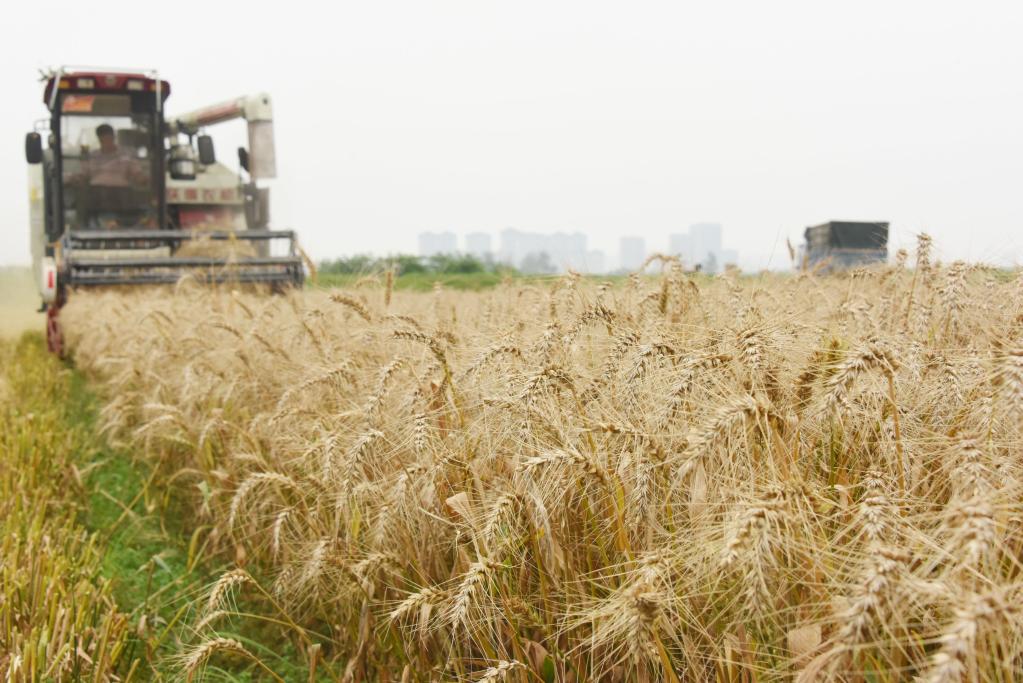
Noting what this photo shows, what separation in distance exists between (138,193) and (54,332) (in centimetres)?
239

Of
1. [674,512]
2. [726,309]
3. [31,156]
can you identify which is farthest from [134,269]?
[674,512]

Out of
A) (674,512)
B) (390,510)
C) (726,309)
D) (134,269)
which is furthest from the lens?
(134,269)

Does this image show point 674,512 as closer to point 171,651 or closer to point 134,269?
point 171,651

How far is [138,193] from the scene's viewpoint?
→ 40.7 ft

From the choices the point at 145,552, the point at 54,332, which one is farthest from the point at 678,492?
the point at 54,332

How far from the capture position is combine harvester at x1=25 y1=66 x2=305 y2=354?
10.6 m

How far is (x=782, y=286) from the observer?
4.27 m

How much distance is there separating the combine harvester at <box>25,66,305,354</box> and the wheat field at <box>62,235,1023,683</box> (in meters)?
7.75

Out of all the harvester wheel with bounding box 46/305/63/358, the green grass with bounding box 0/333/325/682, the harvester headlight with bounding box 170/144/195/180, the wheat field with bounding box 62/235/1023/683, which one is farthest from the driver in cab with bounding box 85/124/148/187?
the wheat field with bounding box 62/235/1023/683

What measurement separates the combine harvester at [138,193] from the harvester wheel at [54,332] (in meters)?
0.02

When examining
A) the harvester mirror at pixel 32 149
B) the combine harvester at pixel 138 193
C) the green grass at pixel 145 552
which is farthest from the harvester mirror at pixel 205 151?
the green grass at pixel 145 552

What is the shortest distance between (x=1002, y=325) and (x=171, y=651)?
288 centimetres

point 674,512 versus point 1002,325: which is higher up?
point 1002,325

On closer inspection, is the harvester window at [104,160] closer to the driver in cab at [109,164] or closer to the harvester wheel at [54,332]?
the driver in cab at [109,164]
